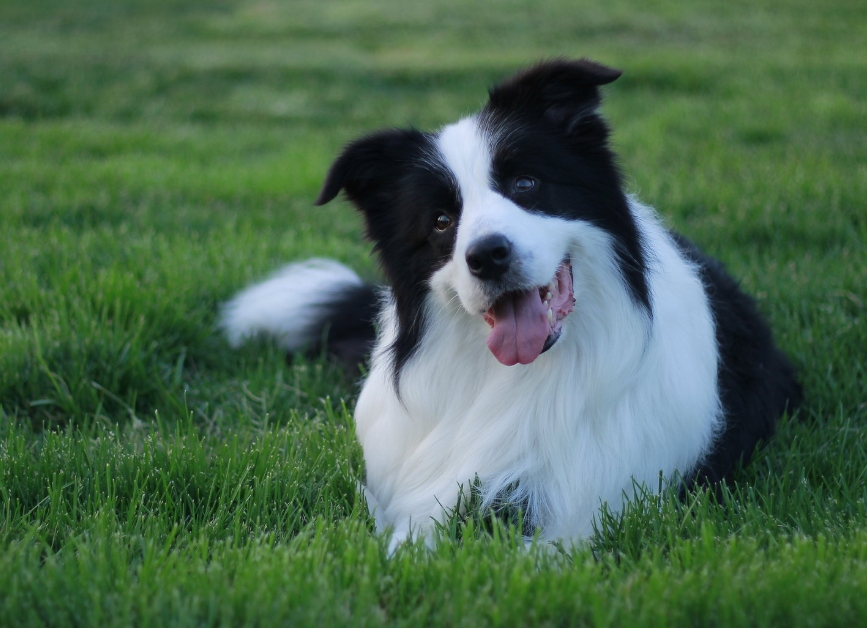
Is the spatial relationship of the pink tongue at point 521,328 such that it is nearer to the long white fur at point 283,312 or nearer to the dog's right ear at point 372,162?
the dog's right ear at point 372,162

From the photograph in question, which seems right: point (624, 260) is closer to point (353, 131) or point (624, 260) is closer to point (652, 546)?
point (652, 546)

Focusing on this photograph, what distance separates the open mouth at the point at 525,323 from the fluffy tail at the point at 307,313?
1658mm

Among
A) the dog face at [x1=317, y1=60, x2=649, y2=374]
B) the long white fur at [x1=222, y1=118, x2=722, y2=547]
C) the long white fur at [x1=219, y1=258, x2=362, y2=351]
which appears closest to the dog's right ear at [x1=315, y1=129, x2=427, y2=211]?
the dog face at [x1=317, y1=60, x2=649, y2=374]

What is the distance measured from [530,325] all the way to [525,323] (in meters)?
0.02

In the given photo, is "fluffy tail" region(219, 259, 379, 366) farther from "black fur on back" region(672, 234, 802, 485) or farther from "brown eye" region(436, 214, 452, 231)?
"black fur on back" region(672, 234, 802, 485)

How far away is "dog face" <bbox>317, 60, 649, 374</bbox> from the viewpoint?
2.79 metres

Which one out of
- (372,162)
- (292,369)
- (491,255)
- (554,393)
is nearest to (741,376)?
(554,393)

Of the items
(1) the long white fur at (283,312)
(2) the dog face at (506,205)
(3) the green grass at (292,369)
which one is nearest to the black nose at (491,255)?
(2) the dog face at (506,205)

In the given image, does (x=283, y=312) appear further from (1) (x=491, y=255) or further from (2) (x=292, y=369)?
(1) (x=491, y=255)

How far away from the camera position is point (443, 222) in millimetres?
3000

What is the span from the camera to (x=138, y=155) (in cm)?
834

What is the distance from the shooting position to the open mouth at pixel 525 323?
Answer: 2.85 meters

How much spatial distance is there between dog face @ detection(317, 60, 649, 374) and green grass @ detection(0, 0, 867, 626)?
0.70 m

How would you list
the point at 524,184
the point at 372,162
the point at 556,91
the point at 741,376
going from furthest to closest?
the point at 741,376, the point at 372,162, the point at 556,91, the point at 524,184
